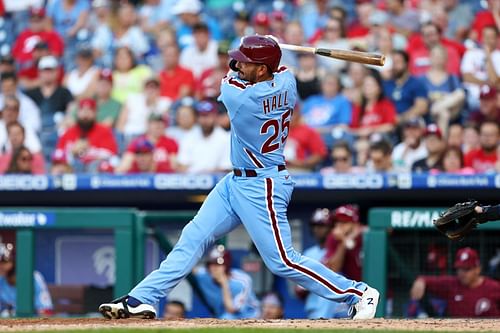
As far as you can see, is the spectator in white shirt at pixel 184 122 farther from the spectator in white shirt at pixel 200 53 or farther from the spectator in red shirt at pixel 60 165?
the spectator in red shirt at pixel 60 165

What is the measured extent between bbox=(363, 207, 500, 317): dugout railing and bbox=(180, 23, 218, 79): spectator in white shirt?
132 inches

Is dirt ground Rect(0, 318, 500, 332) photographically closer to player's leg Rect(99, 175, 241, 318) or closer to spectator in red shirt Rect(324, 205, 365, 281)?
player's leg Rect(99, 175, 241, 318)

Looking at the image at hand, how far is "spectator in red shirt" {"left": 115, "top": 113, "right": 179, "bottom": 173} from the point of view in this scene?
10.1m

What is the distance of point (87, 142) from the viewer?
10891mm

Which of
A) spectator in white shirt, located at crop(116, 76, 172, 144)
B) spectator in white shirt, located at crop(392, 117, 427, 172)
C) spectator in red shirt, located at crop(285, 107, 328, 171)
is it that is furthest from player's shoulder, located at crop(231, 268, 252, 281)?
spectator in white shirt, located at crop(116, 76, 172, 144)

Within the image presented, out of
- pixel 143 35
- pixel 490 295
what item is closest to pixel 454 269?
pixel 490 295

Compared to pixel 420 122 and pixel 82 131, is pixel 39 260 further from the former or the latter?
pixel 420 122

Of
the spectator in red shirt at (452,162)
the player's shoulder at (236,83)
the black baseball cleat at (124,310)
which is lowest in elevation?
the black baseball cleat at (124,310)

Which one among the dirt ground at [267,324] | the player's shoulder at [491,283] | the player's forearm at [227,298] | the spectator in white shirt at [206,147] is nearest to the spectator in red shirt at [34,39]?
the spectator in white shirt at [206,147]

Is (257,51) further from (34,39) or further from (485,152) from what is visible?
(34,39)

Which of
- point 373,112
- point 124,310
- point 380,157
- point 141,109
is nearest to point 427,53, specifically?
point 373,112

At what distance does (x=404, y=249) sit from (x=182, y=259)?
2672mm

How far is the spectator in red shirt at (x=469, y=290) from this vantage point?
835 centimetres

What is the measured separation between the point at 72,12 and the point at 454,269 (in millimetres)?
5855
